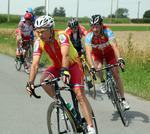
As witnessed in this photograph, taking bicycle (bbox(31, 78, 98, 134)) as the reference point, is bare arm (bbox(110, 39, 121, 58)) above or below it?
above

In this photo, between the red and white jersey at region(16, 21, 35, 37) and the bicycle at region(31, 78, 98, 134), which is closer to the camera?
the bicycle at region(31, 78, 98, 134)

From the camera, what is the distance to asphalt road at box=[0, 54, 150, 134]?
19.0ft

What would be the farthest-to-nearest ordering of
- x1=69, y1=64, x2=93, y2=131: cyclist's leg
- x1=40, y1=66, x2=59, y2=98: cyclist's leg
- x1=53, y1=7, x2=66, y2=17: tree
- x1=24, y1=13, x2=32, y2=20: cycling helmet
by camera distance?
x1=53, y1=7, x2=66, y2=17: tree
x1=24, y1=13, x2=32, y2=20: cycling helmet
x1=40, y1=66, x2=59, y2=98: cyclist's leg
x1=69, y1=64, x2=93, y2=131: cyclist's leg

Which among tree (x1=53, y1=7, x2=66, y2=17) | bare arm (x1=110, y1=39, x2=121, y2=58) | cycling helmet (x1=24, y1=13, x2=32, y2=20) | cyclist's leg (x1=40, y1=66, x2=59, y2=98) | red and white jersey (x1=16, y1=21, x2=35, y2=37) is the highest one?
tree (x1=53, y1=7, x2=66, y2=17)

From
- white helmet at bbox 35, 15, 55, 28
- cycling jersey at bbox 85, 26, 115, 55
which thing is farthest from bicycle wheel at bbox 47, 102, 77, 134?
cycling jersey at bbox 85, 26, 115, 55

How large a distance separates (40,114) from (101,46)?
76.5 inches

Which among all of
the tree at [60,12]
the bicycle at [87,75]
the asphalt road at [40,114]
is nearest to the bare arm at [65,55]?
the asphalt road at [40,114]

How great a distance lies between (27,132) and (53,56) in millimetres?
1487

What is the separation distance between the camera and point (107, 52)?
7035mm

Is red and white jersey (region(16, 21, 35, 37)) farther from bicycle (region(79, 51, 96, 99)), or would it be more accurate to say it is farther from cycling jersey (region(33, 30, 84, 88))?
cycling jersey (region(33, 30, 84, 88))

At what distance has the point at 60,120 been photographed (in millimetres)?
4406

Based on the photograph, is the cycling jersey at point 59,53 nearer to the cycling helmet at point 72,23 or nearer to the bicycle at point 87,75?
the cycling helmet at point 72,23

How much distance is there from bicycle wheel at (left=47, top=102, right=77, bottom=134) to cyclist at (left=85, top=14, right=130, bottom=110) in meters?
1.82

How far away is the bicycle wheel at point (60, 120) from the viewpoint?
14.0 feet
